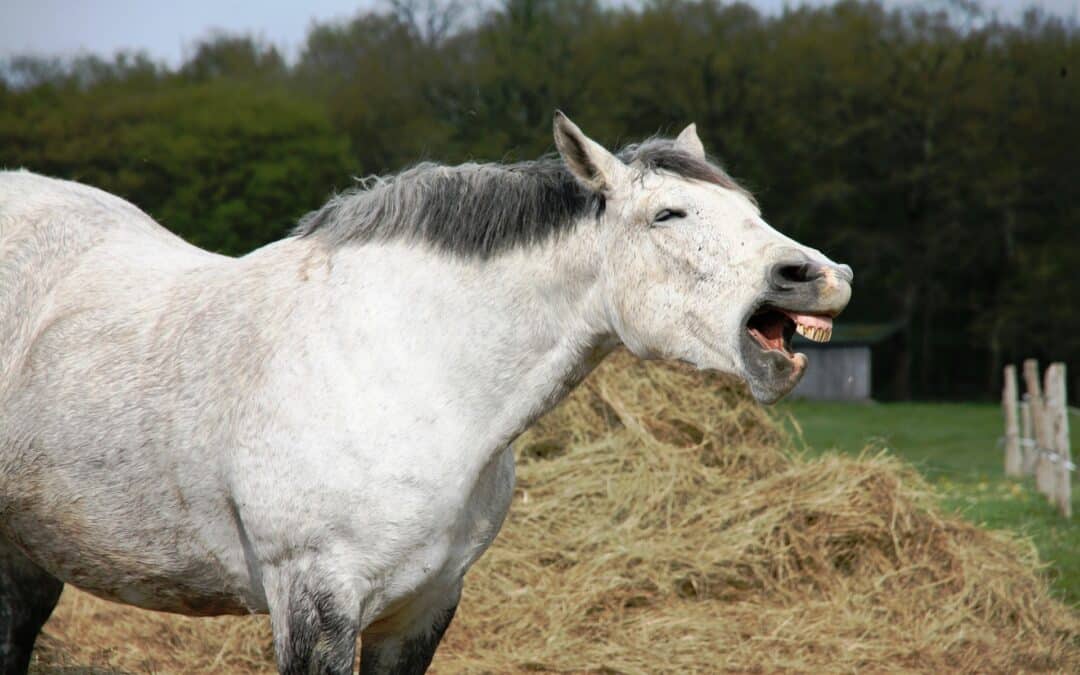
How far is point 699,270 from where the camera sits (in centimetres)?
260

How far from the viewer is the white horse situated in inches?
103

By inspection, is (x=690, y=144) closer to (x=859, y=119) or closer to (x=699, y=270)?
(x=699, y=270)

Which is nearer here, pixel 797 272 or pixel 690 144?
pixel 797 272

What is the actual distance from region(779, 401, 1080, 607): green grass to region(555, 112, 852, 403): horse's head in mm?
4208

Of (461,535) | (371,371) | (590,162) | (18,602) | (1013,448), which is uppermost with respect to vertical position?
(590,162)

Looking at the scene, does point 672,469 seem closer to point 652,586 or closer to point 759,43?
point 652,586

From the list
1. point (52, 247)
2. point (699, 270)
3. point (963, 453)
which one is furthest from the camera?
point (963, 453)

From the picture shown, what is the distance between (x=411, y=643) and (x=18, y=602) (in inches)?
57.6

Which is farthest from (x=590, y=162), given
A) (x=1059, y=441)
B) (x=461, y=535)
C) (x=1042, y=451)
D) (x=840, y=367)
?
(x=840, y=367)

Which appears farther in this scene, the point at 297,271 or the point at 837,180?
the point at 837,180

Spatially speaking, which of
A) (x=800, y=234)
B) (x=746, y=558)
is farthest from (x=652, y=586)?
(x=800, y=234)

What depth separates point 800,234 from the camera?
88.0 feet

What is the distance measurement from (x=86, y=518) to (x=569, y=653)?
2521mm

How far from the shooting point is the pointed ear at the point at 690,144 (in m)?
2.84
